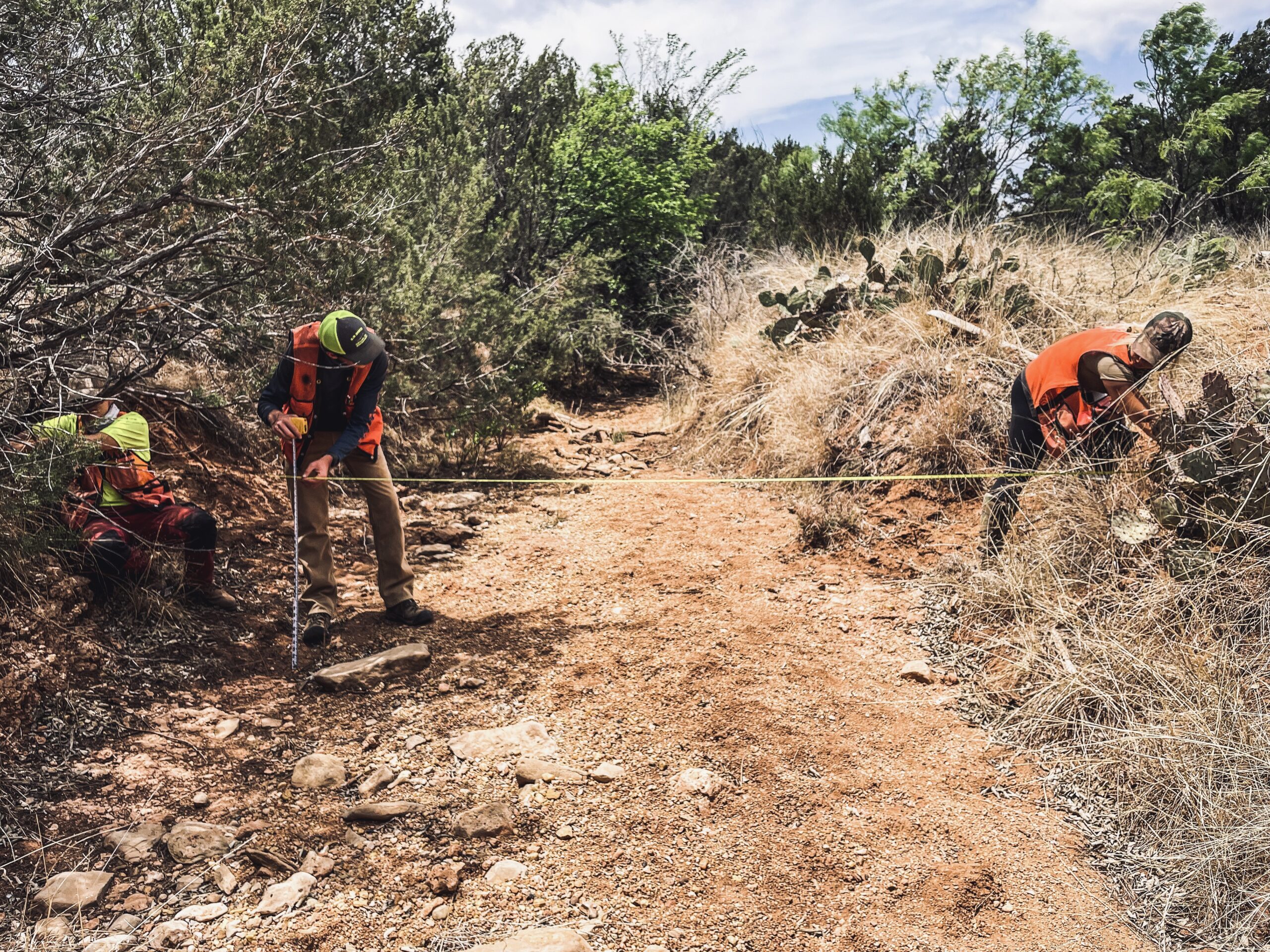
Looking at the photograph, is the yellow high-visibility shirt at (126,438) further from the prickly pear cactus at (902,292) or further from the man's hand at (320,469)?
the prickly pear cactus at (902,292)

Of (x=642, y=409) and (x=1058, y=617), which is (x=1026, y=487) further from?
(x=642, y=409)

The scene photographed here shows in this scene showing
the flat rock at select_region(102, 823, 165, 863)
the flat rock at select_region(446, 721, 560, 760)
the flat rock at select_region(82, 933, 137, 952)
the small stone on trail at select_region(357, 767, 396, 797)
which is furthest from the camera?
the flat rock at select_region(446, 721, 560, 760)

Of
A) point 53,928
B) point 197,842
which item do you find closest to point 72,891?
point 53,928

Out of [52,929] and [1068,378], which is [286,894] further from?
[1068,378]

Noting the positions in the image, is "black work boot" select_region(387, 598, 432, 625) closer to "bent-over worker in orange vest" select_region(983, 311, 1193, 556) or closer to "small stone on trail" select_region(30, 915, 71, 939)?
"small stone on trail" select_region(30, 915, 71, 939)

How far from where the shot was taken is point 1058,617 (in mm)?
3969

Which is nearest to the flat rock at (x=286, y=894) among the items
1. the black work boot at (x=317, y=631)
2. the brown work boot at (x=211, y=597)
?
the black work boot at (x=317, y=631)

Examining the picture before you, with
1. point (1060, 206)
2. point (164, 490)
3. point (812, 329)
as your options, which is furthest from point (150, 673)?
point (1060, 206)

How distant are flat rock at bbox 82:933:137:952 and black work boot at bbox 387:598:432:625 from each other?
87.8 inches

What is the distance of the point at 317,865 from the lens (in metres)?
2.85

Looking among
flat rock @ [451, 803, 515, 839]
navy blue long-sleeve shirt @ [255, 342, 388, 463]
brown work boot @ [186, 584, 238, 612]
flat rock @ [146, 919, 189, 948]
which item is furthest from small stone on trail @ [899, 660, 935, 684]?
brown work boot @ [186, 584, 238, 612]

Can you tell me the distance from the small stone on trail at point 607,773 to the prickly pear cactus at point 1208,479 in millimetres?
2453

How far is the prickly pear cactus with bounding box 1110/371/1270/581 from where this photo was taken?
367cm

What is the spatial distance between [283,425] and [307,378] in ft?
0.90
